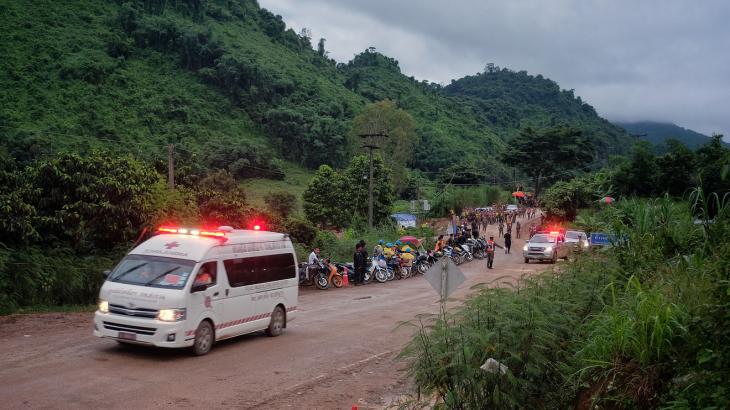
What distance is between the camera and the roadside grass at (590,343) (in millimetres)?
5777

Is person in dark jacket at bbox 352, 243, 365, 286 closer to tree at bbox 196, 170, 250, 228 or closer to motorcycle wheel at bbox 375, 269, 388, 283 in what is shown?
motorcycle wheel at bbox 375, 269, 388, 283

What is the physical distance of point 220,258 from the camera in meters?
12.0

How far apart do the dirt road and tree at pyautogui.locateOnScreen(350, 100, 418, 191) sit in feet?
205

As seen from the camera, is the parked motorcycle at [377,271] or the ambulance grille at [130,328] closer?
→ the ambulance grille at [130,328]

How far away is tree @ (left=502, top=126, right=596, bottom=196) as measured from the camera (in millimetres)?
72750

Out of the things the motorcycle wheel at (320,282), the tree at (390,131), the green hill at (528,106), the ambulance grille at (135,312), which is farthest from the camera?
the green hill at (528,106)

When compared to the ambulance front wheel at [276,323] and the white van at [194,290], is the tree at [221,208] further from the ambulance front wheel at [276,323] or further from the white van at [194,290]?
the white van at [194,290]

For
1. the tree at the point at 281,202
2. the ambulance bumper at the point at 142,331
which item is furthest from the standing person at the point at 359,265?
the tree at the point at 281,202

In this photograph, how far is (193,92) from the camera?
85.4 m

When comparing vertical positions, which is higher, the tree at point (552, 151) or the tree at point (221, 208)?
the tree at point (552, 151)

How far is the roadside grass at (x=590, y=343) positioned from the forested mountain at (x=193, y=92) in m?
44.1

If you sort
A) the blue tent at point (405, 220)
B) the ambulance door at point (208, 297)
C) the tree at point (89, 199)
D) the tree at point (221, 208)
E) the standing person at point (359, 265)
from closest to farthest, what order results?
1. the ambulance door at point (208, 297)
2. the tree at point (89, 199)
3. the tree at point (221, 208)
4. the standing person at point (359, 265)
5. the blue tent at point (405, 220)

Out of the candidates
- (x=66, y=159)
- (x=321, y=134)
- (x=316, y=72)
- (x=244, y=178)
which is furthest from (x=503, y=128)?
(x=66, y=159)

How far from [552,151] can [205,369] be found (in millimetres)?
68044
